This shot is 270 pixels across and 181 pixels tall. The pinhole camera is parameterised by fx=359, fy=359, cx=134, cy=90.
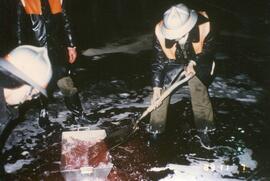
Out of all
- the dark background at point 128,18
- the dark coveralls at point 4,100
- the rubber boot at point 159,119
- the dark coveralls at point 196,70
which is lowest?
the dark background at point 128,18

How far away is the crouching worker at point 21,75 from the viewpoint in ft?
9.25

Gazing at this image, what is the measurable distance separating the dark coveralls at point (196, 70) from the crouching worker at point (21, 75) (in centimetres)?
219

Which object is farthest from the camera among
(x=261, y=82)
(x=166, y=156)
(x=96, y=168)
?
(x=261, y=82)

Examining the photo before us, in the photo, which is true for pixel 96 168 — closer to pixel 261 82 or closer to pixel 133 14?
pixel 261 82

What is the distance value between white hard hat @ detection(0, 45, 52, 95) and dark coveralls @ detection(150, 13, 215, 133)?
85.2 inches

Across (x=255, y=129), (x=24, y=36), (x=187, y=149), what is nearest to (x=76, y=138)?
(x=187, y=149)

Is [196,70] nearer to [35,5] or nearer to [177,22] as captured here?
[177,22]

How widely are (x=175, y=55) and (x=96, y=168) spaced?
74.7 inches

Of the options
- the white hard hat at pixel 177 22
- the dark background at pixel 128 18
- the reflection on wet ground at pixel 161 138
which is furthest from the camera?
the dark background at pixel 128 18

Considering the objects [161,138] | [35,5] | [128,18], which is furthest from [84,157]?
[128,18]

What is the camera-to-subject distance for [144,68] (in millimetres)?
8359

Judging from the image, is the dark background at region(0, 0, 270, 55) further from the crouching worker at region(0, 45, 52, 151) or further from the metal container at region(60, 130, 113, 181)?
the crouching worker at region(0, 45, 52, 151)

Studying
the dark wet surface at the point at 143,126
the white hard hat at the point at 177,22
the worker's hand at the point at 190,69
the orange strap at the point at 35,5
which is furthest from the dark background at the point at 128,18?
the white hard hat at the point at 177,22

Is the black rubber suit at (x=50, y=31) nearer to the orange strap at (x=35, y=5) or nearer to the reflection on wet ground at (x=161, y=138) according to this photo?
the orange strap at (x=35, y=5)
